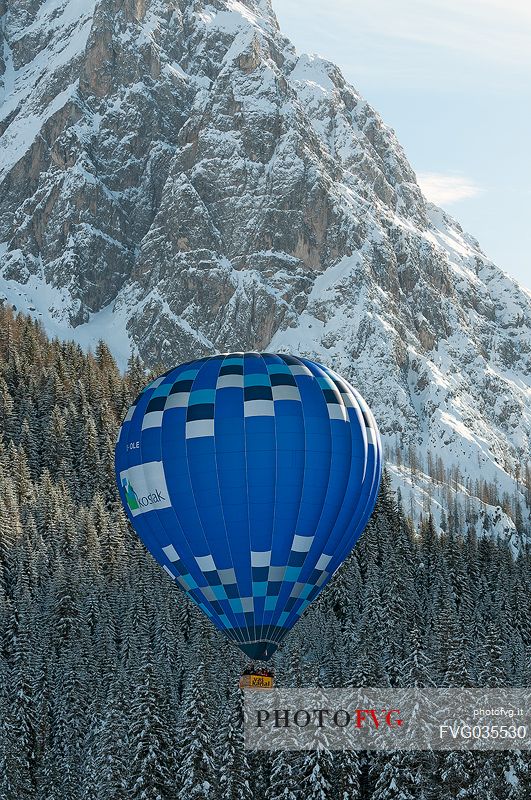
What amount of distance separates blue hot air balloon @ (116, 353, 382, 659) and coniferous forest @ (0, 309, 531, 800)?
14934 mm

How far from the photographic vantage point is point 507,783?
246ft

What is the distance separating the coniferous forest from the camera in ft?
239

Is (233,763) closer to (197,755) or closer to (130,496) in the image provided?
(197,755)

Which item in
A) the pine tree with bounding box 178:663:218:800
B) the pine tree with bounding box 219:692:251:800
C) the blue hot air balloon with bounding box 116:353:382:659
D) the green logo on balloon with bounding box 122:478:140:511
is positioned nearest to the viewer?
the blue hot air balloon with bounding box 116:353:382:659

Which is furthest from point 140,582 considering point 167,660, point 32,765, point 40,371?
point 40,371

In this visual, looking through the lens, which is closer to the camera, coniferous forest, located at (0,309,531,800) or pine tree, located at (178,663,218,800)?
pine tree, located at (178,663,218,800)

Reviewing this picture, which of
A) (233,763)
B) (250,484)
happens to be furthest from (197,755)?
(250,484)

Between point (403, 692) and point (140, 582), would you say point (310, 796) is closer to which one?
point (403, 692)

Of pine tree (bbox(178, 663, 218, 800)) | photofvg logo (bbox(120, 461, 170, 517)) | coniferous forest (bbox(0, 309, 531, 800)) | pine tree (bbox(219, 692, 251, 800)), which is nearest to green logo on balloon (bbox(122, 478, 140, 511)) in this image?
photofvg logo (bbox(120, 461, 170, 517))

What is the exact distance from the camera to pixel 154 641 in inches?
4146

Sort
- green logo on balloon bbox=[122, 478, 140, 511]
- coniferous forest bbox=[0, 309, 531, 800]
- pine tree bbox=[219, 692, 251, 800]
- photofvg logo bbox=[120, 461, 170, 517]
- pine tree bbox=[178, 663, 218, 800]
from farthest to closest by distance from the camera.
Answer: coniferous forest bbox=[0, 309, 531, 800]
pine tree bbox=[219, 692, 251, 800]
pine tree bbox=[178, 663, 218, 800]
green logo on balloon bbox=[122, 478, 140, 511]
photofvg logo bbox=[120, 461, 170, 517]

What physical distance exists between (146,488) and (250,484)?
5005mm

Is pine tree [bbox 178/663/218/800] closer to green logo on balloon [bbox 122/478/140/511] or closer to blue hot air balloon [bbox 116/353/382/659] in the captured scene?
blue hot air balloon [bbox 116/353/382/659]

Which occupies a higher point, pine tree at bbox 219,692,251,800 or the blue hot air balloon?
the blue hot air balloon
